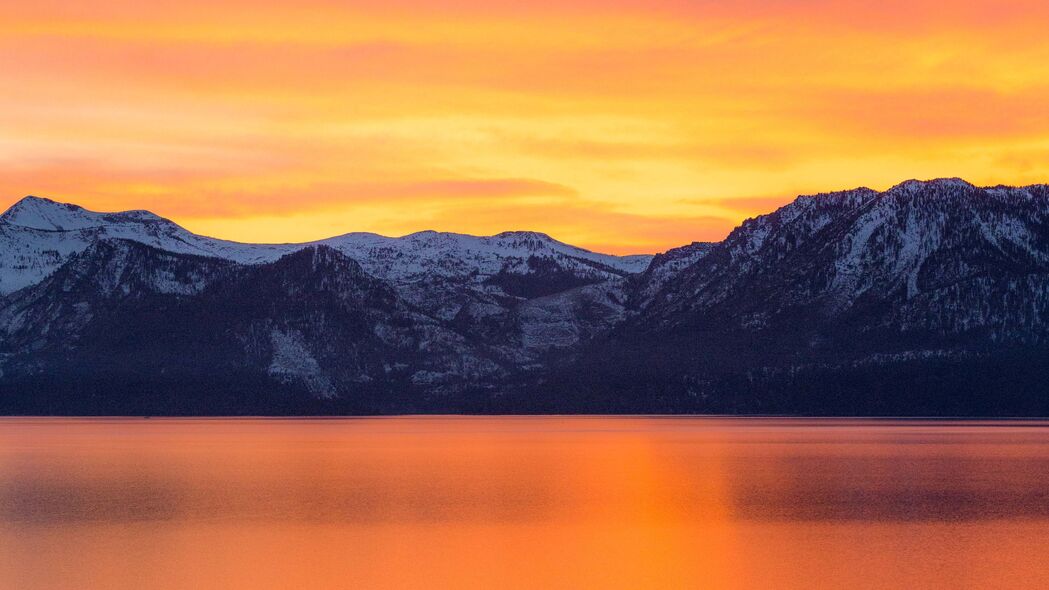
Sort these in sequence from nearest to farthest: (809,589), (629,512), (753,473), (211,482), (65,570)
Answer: (809,589)
(65,570)
(629,512)
(211,482)
(753,473)

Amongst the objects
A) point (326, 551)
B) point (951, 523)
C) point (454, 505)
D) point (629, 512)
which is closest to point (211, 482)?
point (454, 505)

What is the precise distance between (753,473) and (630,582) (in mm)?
95836

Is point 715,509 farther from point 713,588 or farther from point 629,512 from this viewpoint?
point 713,588

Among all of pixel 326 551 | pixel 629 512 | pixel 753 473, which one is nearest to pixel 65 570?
pixel 326 551

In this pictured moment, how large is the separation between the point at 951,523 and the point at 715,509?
22180 millimetres

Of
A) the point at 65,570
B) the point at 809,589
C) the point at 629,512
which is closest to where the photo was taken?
the point at 809,589

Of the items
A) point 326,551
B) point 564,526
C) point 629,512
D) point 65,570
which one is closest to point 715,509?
point 629,512

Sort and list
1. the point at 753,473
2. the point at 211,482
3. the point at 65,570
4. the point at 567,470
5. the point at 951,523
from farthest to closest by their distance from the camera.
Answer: the point at 567,470 → the point at 753,473 → the point at 211,482 → the point at 951,523 → the point at 65,570

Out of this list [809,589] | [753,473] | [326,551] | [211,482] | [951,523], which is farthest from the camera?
[753,473]

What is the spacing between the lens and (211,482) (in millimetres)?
160125

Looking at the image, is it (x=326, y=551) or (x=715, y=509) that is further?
(x=715, y=509)

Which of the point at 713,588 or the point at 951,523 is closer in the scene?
the point at 713,588

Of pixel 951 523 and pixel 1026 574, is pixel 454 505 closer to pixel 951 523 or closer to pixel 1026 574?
pixel 951 523

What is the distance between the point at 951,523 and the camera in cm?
11144
